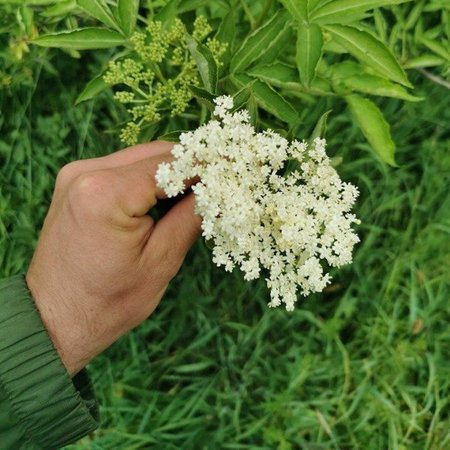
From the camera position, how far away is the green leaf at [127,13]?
1.50 metres

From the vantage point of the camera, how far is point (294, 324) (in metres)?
Result: 2.39

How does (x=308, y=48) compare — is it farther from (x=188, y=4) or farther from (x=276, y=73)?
(x=188, y=4)

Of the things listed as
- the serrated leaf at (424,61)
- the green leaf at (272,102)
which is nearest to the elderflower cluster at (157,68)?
the green leaf at (272,102)

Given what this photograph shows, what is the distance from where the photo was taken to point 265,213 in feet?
4.02

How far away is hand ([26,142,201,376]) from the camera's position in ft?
4.59

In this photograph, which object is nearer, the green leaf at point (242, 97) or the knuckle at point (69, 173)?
the green leaf at point (242, 97)

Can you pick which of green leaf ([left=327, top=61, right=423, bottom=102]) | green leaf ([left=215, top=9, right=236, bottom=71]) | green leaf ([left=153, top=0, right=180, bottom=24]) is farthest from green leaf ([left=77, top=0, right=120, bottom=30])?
green leaf ([left=327, top=61, right=423, bottom=102])

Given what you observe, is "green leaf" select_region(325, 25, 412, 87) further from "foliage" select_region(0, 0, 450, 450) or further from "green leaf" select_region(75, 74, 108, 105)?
"foliage" select_region(0, 0, 450, 450)

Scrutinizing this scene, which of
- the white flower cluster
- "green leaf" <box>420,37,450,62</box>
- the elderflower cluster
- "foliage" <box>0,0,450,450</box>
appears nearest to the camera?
the white flower cluster

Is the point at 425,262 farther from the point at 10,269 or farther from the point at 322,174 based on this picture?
the point at 10,269

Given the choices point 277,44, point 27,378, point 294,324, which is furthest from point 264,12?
point 294,324

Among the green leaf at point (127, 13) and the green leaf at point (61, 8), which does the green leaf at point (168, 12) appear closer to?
the green leaf at point (127, 13)

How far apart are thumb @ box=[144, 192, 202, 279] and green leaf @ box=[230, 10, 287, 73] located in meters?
0.34

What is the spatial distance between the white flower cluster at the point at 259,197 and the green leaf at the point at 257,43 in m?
0.30
